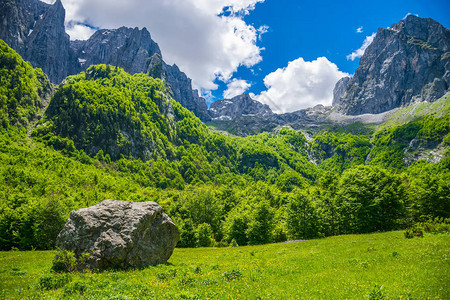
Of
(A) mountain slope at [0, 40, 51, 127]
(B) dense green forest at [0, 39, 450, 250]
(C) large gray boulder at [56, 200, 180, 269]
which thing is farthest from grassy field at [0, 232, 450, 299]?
(A) mountain slope at [0, 40, 51, 127]

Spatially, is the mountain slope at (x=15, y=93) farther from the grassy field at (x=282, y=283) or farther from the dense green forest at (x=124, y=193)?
the grassy field at (x=282, y=283)

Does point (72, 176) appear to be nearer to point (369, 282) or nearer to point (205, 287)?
point (205, 287)

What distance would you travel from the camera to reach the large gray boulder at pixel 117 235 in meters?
21.8

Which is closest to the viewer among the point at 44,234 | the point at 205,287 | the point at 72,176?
the point at 205,287

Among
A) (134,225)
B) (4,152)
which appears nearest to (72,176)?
(4,152)

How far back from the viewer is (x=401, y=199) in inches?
2064

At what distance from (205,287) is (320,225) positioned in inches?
1721

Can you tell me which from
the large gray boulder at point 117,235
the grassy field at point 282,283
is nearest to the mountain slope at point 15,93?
the large gray boulder at point 117,235

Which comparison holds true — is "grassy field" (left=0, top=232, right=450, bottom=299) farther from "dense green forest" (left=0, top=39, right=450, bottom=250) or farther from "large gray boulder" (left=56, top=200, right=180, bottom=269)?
"dense green forest" (left=0, top=39, right=450, bottom=250)

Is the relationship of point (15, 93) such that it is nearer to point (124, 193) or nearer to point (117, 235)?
point (124, 193)

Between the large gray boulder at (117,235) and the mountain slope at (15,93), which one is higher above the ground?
the mountain slope at (15,93)

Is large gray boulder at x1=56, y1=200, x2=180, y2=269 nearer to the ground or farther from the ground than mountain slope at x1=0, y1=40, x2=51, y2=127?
nearer to the ground

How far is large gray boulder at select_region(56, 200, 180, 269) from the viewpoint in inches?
858

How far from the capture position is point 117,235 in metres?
22.5
